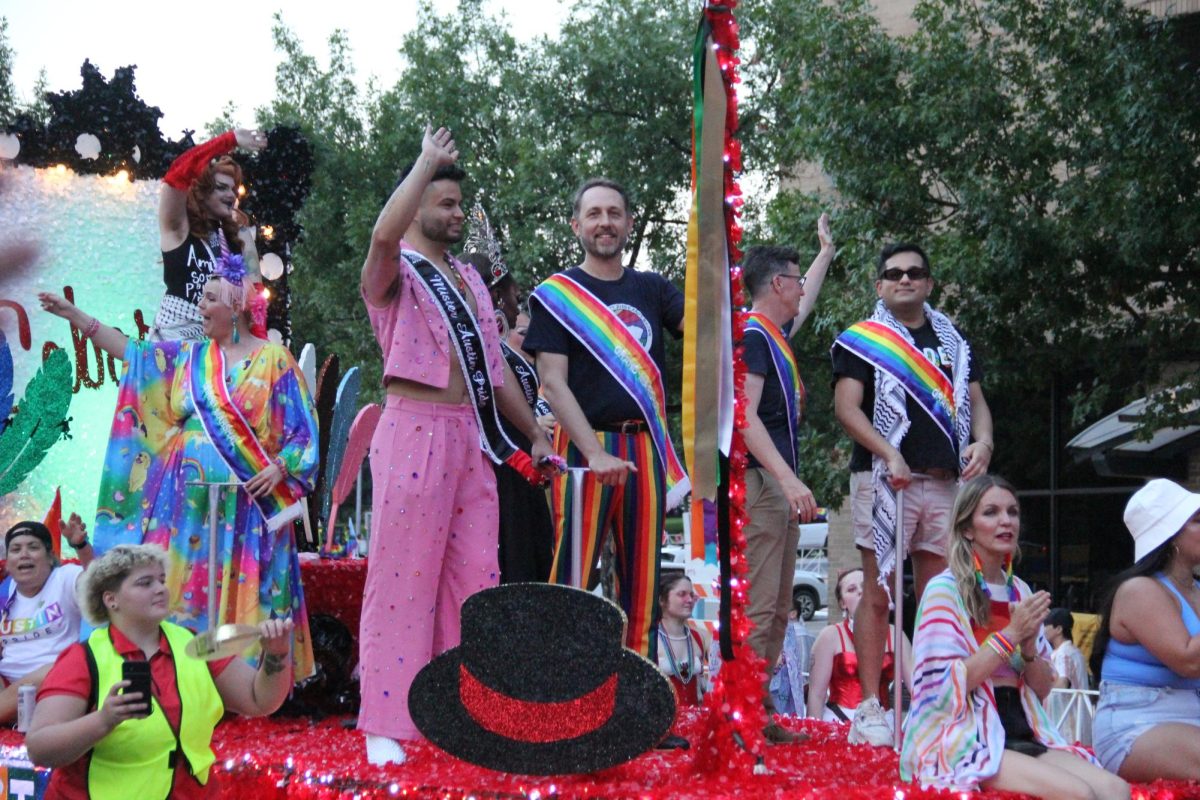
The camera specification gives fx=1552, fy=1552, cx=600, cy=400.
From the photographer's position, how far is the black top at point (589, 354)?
509 centimetres

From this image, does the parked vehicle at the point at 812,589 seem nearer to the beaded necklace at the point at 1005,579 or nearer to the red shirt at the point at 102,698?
the beaded necklace at the point at 1005,579

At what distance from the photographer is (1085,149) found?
1116cm

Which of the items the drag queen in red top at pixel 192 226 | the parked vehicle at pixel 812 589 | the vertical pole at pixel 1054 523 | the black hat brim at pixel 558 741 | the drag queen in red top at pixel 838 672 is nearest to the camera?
the black hat brim at pixel 558 741

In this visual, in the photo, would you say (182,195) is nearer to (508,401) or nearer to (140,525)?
(140,525)

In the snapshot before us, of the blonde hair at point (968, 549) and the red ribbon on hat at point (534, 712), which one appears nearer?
the red ribbon on hat at point (534, 712)

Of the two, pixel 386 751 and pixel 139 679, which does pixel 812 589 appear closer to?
pixel 386 751

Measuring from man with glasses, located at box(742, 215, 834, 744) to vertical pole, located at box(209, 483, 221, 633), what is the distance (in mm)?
2063

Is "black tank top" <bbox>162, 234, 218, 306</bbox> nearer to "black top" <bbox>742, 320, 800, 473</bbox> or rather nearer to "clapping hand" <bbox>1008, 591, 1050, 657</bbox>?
"black top" <bbox>742, 320, 800, 473</bbox>

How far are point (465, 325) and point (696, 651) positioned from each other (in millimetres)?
3830

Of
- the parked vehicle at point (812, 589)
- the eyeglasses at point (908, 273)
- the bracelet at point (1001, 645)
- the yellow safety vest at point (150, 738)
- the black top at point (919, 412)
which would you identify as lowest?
the parked vehicle at point (812, 589)

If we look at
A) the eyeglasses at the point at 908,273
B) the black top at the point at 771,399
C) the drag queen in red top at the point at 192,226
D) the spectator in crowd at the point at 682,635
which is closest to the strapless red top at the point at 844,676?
the spectator in crowd at the point at 682,635

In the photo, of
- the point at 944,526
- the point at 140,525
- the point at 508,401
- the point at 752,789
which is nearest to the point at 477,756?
the point at 752,789

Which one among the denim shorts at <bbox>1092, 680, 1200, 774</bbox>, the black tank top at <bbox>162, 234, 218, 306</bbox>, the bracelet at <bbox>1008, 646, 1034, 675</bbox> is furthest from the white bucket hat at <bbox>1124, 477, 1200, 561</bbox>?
the black tank top at <bbox>162, 234, 218, 306</bbox>

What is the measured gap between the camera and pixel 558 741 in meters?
4.32
